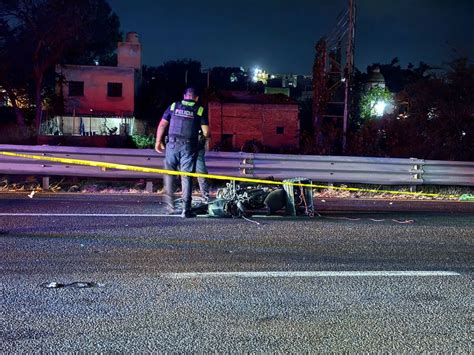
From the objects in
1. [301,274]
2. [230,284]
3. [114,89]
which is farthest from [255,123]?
[230,284]

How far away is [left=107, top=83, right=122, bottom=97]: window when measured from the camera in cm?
4791

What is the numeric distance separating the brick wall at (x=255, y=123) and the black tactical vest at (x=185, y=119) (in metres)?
27.3

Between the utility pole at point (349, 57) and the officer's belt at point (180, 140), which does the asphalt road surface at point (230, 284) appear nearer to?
the officer's belt at point (180, 140)

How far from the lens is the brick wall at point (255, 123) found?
36.3m

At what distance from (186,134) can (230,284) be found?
3.77m

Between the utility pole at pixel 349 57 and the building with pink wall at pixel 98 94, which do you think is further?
the building with pink wall at pixel 98 94

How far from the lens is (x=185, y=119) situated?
330 inches

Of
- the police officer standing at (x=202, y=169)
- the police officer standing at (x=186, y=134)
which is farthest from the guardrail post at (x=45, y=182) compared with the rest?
the police officer standing at (x=186, y=134)

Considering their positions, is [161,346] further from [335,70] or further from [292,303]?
[335,70]

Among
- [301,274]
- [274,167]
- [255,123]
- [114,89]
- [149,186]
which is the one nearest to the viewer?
[301,274]

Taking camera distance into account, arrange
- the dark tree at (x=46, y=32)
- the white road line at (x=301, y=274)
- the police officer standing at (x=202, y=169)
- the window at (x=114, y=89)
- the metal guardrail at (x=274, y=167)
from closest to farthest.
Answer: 1. the white road line at (x=301, y=274)
2. the police officer standing at (x=202, y=169)
3. the metal guardrail at (x=274, y=167)
4. the dark tree at (x=46, y=32)
5. the window at (x=114, y=89)

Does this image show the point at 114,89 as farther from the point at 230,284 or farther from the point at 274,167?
the point at 230,284

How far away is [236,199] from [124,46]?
42.9m

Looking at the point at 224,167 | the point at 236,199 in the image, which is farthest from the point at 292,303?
the point at 224,167
